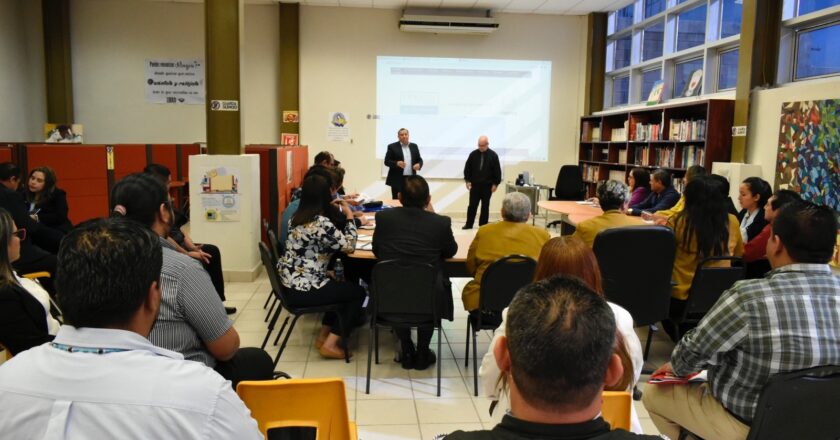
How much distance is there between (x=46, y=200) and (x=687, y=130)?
6.88m

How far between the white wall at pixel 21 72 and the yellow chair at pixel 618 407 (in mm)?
10111

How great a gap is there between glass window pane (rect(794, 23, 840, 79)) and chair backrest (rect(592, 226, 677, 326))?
3976mm

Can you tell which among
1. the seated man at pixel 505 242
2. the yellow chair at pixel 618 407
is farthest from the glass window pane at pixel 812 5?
the yellow chair at pixel 618 407

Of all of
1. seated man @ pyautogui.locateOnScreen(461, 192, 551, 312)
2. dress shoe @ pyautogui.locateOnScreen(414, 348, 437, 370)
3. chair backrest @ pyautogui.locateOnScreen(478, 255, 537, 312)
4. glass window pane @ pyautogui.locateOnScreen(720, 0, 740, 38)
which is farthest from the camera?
glass window pane @ pyautogui.locateOnScreen(720, 0, 740, 38)

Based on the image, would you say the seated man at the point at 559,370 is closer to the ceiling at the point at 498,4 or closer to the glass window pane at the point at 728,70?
the glass window pane at the point at 728,70

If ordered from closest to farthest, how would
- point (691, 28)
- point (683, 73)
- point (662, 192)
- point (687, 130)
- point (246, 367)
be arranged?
point (246, 367), point (662, 192), point (687, 130), point (691, 28), point (683, 73)

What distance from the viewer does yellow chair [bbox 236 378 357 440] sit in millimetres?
1648

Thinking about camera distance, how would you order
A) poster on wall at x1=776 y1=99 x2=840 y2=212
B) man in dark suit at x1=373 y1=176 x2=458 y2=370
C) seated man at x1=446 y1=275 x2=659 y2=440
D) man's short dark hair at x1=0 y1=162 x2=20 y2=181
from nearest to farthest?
seated man at x1=446 y1=275 x2=659 y2=440, man in dark suit at x1=373 y1=176 x2=458 y2=370, man's short dark hair at x1=0 y1=162 x2=20 y2=181, poster on wall at x1=776 y1=99 x2=840 y2=212

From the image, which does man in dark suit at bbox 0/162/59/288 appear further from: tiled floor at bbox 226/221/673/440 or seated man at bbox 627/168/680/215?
seated man at bbox 627/168/680/215

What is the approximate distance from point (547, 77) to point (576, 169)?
223 centimetres

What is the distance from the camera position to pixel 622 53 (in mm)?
10211

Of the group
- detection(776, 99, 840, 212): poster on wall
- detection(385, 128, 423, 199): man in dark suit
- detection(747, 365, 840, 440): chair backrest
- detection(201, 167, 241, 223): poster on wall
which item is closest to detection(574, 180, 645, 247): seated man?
detection(747, 365, 840, 440): chair backrest

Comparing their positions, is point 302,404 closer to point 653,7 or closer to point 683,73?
point 683,73

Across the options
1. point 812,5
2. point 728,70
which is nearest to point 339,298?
point 812,5
